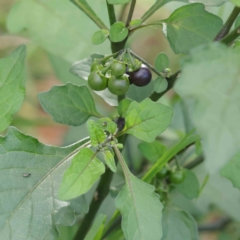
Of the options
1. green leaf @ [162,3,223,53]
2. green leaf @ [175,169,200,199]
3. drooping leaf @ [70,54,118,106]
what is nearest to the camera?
green leaf @ [162,3,223,53]

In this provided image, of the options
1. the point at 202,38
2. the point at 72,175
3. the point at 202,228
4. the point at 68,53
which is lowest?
the point at 202,228

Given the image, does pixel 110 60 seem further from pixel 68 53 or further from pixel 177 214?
pixel 68 53

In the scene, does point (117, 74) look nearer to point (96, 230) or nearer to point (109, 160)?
point (109, 160)

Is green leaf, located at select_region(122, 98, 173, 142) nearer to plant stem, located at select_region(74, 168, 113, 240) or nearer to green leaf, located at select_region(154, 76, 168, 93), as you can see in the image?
green leaf, located at select_region(154, 76, 168, 93)

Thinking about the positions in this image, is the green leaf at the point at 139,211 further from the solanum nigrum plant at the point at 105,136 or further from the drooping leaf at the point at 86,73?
the drooping leaf at the point at 86,73

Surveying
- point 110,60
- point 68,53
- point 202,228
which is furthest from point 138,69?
point 202,228

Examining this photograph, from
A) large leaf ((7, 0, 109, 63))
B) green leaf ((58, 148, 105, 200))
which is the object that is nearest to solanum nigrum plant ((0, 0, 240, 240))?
green leaf ((58, 148, 105, 200))

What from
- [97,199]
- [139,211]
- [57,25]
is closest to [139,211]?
[139,211]
